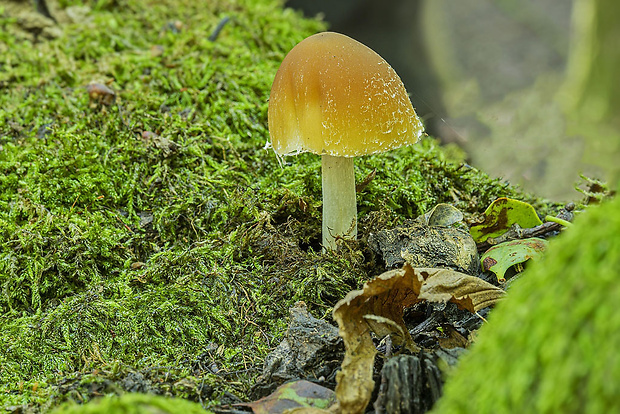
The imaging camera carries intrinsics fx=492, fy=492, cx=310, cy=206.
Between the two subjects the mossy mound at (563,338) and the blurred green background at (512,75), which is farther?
the blurred green background at (512,75)

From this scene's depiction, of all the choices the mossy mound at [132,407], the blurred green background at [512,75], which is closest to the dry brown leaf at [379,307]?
the mossy mound at [132,407]

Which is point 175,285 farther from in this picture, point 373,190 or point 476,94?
point 476,94

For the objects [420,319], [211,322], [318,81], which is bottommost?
[211,322]

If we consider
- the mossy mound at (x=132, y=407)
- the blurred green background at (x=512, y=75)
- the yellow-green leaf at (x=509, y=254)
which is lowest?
the mossy mound at (x=132, y=407)

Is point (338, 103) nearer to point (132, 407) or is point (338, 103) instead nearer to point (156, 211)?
point (156, 211)

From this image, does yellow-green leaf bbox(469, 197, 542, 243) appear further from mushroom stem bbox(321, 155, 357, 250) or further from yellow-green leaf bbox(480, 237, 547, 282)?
mushroom stem bbox(321, 155, 357, 250)

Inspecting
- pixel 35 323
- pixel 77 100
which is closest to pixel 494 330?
pixel 35 323

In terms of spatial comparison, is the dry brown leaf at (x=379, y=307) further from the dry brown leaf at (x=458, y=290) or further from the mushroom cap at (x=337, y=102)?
the mushroom cap at (x=337, y=102)

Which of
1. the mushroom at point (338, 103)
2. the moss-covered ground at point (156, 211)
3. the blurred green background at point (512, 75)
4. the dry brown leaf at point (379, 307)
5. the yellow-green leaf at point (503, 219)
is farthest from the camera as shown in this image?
the blurred green background at point (512, 75)
